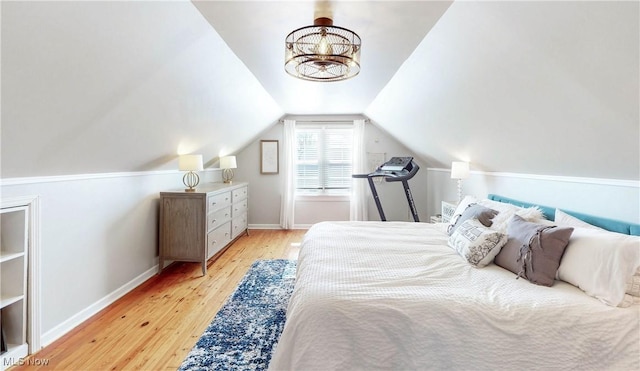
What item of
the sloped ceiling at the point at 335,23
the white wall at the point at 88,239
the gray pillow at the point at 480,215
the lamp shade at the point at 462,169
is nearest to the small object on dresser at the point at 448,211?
the lamp shade at the point at 462,169

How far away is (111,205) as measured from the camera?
8.35 ft

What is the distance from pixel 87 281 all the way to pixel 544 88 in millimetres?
3616

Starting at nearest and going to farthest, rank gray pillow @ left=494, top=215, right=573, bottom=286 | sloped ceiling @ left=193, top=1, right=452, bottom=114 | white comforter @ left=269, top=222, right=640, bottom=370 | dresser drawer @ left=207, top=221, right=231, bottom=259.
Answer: white comforter @ left=269, top=222, right=640, bottom=370 < gray pillow @ left=494, top=215, right=573, bottom=286 < sloped ceiling @ left=193, top=1, right=452, bottom=114 < dresser drawer @ left=207, top=221, right=231, bottom=259

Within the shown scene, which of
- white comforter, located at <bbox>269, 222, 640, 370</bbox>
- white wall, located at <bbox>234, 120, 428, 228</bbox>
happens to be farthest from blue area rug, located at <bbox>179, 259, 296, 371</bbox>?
white wall, located at <bbox>234, 120, 428, 228</bbox>

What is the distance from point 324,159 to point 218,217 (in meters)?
2.44

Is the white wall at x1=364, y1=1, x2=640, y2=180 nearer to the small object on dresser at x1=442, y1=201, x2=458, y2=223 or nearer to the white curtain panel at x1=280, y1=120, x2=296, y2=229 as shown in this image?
the small object on dresser at x1=442, y1=201, x2=458, y2=223

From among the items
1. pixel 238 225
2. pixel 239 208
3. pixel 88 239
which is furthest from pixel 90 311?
pixel 239 208

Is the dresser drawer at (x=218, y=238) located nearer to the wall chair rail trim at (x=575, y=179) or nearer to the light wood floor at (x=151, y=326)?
the light wood floor at (x=151, y=326)

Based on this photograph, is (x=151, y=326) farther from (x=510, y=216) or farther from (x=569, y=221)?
(x=569, y=221)

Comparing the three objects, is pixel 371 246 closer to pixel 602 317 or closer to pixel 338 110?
pixel 602 317

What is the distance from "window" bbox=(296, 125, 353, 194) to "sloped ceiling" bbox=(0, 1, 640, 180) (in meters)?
2.41

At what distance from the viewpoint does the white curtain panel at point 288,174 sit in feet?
17.3

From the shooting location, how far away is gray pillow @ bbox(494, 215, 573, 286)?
59.6 inches

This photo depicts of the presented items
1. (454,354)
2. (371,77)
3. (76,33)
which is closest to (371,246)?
(454,354)
